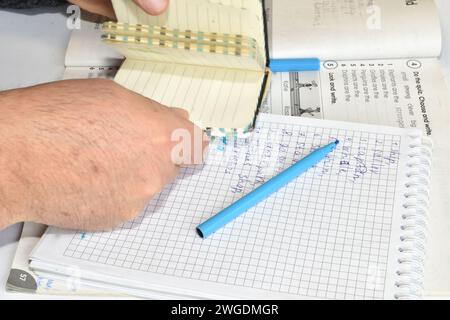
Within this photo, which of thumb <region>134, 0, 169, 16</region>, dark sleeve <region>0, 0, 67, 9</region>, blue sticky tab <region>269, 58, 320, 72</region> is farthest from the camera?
dark sleeve <region>0, 0, 67, 9</region>

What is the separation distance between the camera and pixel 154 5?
0.69 meters

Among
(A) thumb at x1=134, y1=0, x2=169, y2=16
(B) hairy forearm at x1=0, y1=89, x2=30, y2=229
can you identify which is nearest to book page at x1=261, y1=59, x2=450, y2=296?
(A) thumb at x1=134, y1=0, x2=169, y2=16

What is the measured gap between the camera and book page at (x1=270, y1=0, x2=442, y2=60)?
2.66 ft

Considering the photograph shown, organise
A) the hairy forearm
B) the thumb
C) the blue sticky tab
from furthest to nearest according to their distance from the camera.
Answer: the blue sticky tab, the thumb, the hairy forearm

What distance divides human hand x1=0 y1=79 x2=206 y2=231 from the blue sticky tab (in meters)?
0.22

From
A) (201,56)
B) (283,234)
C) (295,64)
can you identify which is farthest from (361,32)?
(283,234)

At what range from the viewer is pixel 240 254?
61cm

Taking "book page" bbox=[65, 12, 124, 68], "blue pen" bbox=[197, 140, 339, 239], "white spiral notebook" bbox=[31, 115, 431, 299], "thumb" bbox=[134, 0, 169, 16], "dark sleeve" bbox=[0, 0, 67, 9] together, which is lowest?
"white spiral notebook" bbox=[31, 115, 431, 299]

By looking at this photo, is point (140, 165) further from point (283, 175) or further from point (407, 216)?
point (407, 216)

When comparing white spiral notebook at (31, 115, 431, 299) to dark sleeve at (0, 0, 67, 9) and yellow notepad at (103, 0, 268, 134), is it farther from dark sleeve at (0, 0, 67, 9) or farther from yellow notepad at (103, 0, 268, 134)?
dark sleeve at (0, 0, 67, 9)

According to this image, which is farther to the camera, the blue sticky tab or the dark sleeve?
the dark sleeve

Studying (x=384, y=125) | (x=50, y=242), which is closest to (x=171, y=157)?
(x=50, y=242)

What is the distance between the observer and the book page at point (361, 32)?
0.81 m

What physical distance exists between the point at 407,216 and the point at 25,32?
57cm
